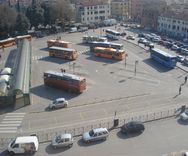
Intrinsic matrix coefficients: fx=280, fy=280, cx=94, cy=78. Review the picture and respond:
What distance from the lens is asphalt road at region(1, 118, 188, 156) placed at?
81.8ft

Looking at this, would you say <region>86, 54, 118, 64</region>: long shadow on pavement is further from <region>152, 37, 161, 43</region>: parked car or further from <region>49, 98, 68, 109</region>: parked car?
<region>49, 98, 68, 109</region>: parked car

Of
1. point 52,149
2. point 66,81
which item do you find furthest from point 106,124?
point 66,81

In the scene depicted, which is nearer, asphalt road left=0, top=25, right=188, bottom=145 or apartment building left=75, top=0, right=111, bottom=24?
asphalt road left=0, top=25, right=188, bottom=145

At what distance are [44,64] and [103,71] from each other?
11601 mm

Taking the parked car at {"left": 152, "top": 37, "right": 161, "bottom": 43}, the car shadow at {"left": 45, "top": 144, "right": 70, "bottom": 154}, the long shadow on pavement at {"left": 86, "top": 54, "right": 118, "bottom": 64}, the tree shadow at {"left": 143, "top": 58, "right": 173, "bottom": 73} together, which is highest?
the parked car at {"left": 152, "top": 37, "right": 161, "bottom": 43}

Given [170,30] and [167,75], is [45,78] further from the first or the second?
[170,30]

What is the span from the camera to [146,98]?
36344mm

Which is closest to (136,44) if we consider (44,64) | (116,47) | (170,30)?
(116,47)

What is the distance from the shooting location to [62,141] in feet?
83.8

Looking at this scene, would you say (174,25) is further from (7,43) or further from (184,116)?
(184,116)

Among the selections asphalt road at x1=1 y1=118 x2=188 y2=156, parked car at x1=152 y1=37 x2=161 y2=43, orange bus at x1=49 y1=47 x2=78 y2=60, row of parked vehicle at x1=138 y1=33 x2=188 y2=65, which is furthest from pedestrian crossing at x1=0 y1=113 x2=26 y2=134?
parked car at x1=152 y1=37 x2=161 y2=43

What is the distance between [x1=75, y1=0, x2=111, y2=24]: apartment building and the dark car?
70863 mm

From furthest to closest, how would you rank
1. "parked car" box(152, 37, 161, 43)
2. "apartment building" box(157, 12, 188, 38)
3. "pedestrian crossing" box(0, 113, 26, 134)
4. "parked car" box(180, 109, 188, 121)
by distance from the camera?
1. "apartment building" box(157, 12, 188, 38)
2. "parked car" box(152, 37, 161, 43)
3. "parked car" box(180, 109, 188, 121)
4. "pedestrian crossing" box(0, 113, 26, 134)

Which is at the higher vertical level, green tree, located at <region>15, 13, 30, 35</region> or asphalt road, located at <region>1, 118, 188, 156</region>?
green tree, located at <region>15, 13, 30, 35</region>
